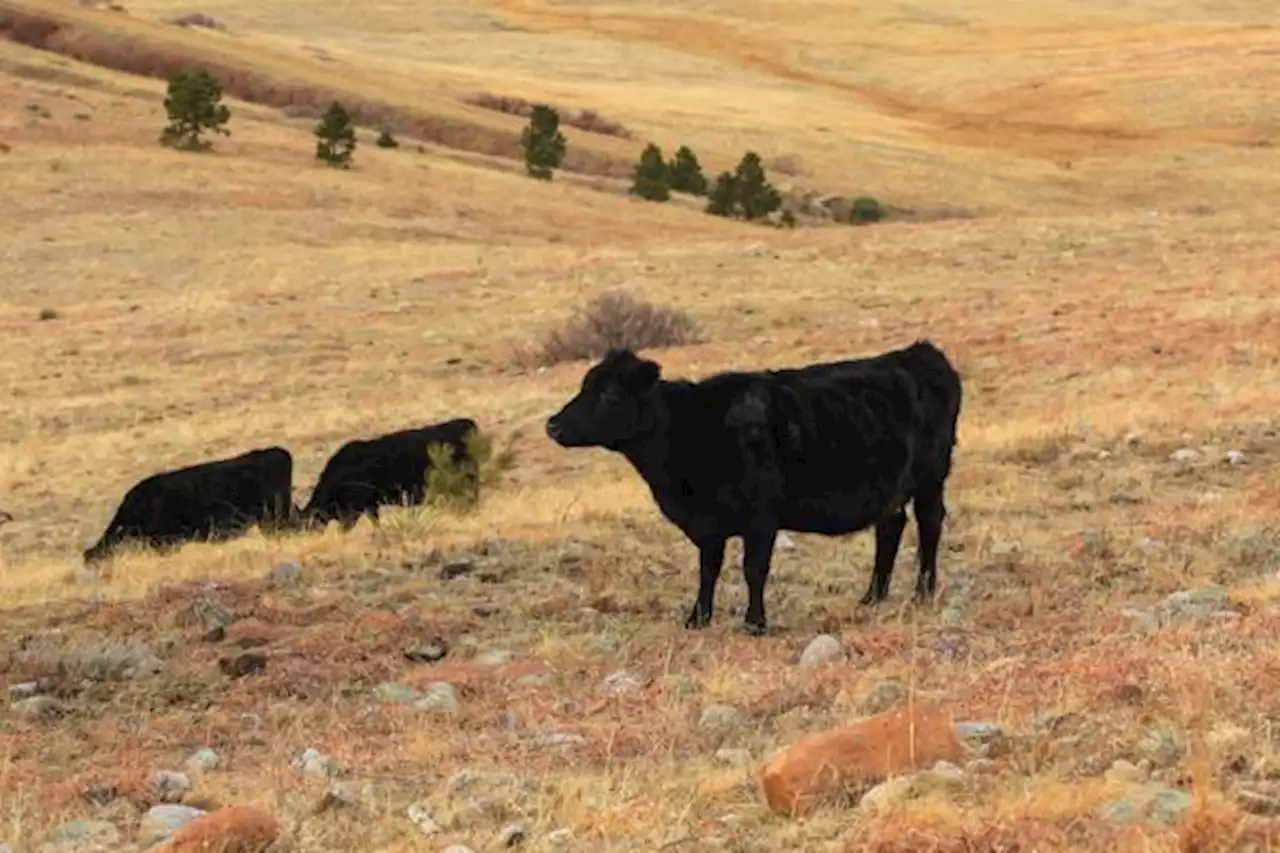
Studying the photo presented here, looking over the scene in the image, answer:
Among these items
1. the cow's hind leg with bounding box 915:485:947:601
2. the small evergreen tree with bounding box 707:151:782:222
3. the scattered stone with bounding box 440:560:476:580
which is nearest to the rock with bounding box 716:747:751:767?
the cow's hind leg with bounding box 915:485:947:601

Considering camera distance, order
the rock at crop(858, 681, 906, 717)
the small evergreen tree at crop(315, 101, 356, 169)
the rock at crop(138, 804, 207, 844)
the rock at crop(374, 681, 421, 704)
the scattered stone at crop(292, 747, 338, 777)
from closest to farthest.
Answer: the rock at crop(138, 804, 207, 844), the scattered stone at crop(292, 747, 338, 777), the rock at crop(858, 681, 906, 717), the rock at crop(374, 681, 421, 704), the small evergreen tree at crop(315, 101, 356, 169)

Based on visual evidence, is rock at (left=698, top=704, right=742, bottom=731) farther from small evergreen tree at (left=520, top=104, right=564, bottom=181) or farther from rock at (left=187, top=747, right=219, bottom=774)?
small evergreen tree at (left=520, top=104, right=564, bottom=181)

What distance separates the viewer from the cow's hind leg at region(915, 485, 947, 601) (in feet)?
32.7

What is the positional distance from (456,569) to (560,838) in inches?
233

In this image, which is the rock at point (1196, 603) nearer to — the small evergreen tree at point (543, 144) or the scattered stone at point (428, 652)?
the scattered stone at point (428, 652)

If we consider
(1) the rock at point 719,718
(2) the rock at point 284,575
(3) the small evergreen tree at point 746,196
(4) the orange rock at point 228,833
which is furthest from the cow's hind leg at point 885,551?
(3) the small evergreen tree at point 746,196

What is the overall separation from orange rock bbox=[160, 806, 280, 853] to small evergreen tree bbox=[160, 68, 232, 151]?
44.5 metres

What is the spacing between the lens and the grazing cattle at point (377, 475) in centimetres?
1447

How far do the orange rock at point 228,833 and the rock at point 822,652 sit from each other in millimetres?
3284

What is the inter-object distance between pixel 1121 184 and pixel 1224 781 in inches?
2406

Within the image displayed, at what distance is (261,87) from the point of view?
65188mm

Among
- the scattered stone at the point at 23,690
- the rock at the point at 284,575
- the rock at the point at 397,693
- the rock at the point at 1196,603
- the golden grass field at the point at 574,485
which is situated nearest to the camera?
the golden grass field at the point at 574,485

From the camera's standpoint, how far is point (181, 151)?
1853 inches

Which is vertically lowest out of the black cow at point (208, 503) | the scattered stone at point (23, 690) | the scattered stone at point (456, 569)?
the black cow at point (208, 503)
